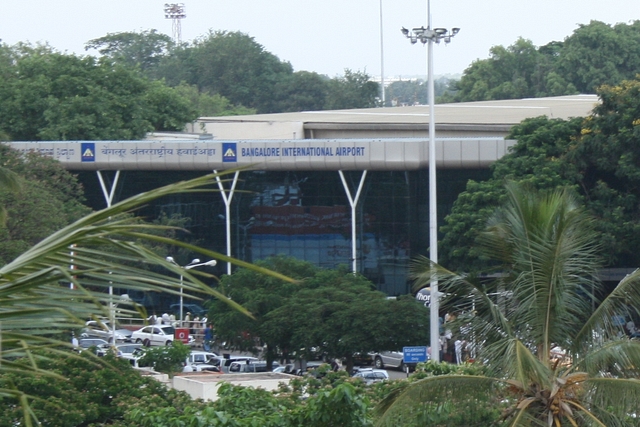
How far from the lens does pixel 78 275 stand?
2.67 m

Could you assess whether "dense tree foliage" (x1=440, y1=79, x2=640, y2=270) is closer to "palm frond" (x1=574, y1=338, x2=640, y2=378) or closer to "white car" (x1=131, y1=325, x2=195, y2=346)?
"white car" (x1=131, y1=325, x2=195, y2=346)

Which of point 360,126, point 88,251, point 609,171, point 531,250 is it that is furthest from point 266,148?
point 88,251

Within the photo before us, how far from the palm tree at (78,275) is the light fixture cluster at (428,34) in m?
24.3

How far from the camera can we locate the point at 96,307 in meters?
2.58

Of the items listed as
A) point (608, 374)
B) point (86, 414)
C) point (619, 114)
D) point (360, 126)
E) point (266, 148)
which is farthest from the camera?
point (360, 126)

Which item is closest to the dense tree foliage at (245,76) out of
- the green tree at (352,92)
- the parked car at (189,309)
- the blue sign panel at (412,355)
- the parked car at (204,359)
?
the green tree at (352,92)

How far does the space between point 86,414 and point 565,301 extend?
6725 mm

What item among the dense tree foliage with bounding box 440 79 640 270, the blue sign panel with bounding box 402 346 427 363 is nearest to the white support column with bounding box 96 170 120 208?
the dense tree foliage with bounding box 440 79 640 270

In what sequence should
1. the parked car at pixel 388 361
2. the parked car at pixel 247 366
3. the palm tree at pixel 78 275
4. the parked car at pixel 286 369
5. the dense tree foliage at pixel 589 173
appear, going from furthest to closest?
1. the parked car at pixel 388 361
2. the dense tree foliage at pixel 589 173
3. the parked car at pixel 247 366
4. the parked car at pixel 286 369
5. the palm tree at pixel 78 275

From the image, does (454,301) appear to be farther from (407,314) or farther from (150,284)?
(407,314)

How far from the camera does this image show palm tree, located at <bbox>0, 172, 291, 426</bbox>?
98.6 inches

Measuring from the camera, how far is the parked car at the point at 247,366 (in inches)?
1233

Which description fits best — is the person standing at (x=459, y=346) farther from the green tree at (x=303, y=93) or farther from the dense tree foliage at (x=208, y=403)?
the green tree at (x=303, y=93)

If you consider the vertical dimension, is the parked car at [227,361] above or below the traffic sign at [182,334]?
below
